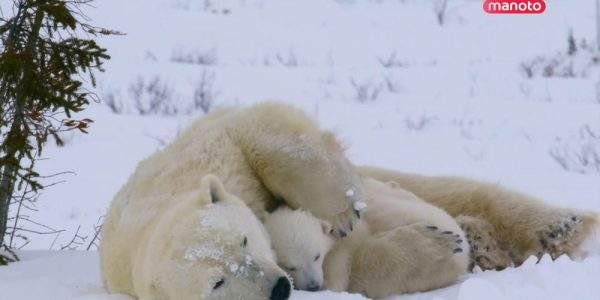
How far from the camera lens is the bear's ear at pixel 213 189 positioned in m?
2.48

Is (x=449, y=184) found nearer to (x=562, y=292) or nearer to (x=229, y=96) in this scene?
(x=562, y=292)

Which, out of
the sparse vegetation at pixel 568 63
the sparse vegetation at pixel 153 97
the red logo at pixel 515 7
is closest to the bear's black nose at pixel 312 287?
the sparse vegetation at pixel 153 97

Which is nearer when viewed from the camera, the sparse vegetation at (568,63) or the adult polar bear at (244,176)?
the adult polar bear at (244,176)

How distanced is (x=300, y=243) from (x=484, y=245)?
3.75 ft

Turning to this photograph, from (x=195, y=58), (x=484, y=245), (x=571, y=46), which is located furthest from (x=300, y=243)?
(x=571, y=46)

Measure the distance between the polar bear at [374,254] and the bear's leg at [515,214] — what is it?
57 centimetres

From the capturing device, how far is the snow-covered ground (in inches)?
233

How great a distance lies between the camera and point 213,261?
88.7 inches

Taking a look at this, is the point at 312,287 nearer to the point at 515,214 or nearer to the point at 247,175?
the point at 247,175

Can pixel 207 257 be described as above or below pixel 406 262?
above

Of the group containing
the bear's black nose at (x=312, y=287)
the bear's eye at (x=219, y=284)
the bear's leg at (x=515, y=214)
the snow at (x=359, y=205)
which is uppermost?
the bear's eye at (x=219, y=284)

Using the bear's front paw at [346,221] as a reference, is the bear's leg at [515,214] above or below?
below

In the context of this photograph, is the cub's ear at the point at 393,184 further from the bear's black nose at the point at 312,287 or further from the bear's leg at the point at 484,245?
the bear's black nose at the point at 312,287

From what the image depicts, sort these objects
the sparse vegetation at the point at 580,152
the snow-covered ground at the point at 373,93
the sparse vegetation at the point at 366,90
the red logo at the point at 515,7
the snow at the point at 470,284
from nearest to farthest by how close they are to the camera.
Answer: the snow at the point at 470,284
the snow-covered ground at the point at 373,93
the sparse vegetation at the point at 580,152
the sparse vegetation at the point at 366,90
the red logo at the point at 515,7
